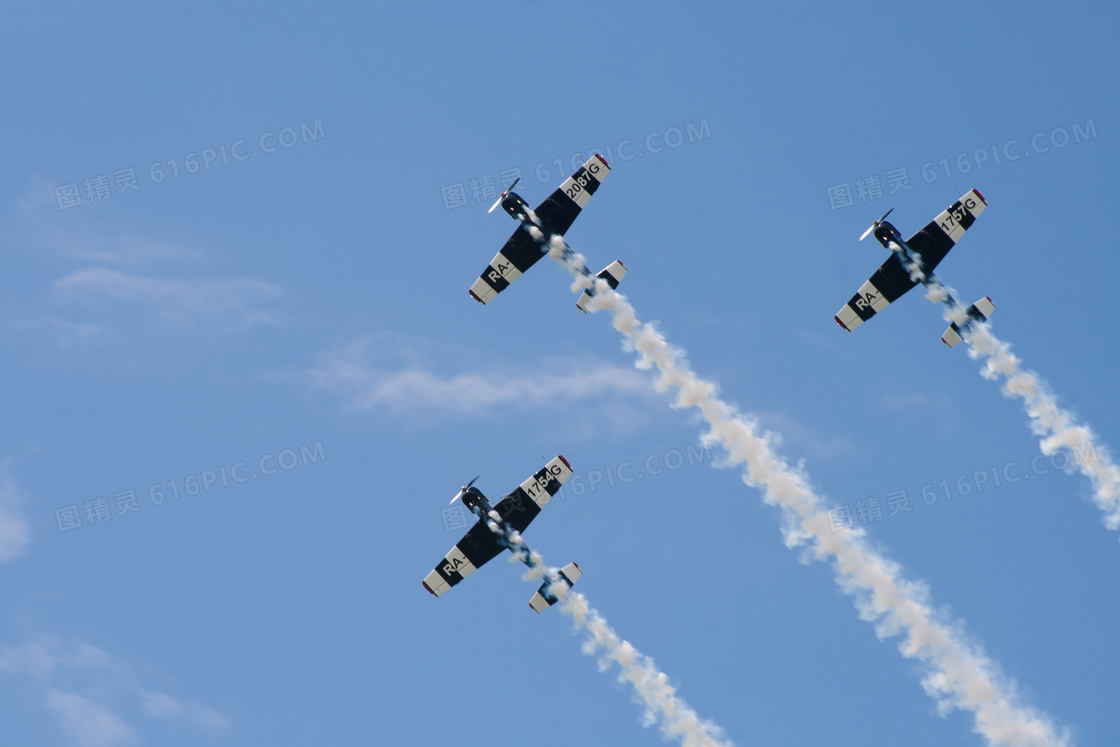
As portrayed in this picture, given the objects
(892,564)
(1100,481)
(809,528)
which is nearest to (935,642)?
(892,564)

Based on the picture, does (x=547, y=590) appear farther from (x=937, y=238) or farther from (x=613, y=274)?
(x=937, y=238)

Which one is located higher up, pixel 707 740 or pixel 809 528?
pixel 809 528

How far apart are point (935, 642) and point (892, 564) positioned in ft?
15.1

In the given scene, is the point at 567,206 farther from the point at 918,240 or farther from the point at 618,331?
the point at 918,240

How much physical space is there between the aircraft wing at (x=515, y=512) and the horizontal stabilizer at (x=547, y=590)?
3248 mm

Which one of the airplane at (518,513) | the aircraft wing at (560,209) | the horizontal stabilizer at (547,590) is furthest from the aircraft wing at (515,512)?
the aircraft wing at (560,209)

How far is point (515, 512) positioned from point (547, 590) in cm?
465

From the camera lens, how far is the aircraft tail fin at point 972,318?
224 ft

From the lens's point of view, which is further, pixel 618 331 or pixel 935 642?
pixel 618 331

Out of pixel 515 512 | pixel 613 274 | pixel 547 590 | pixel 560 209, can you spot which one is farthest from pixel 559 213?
pixel 547 590

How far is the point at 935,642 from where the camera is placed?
64438 millimetres

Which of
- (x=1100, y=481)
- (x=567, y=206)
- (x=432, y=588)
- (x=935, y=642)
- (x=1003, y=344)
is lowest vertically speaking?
(x=432, y=588)

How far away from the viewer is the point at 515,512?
6725 cm

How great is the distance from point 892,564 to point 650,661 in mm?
14254
